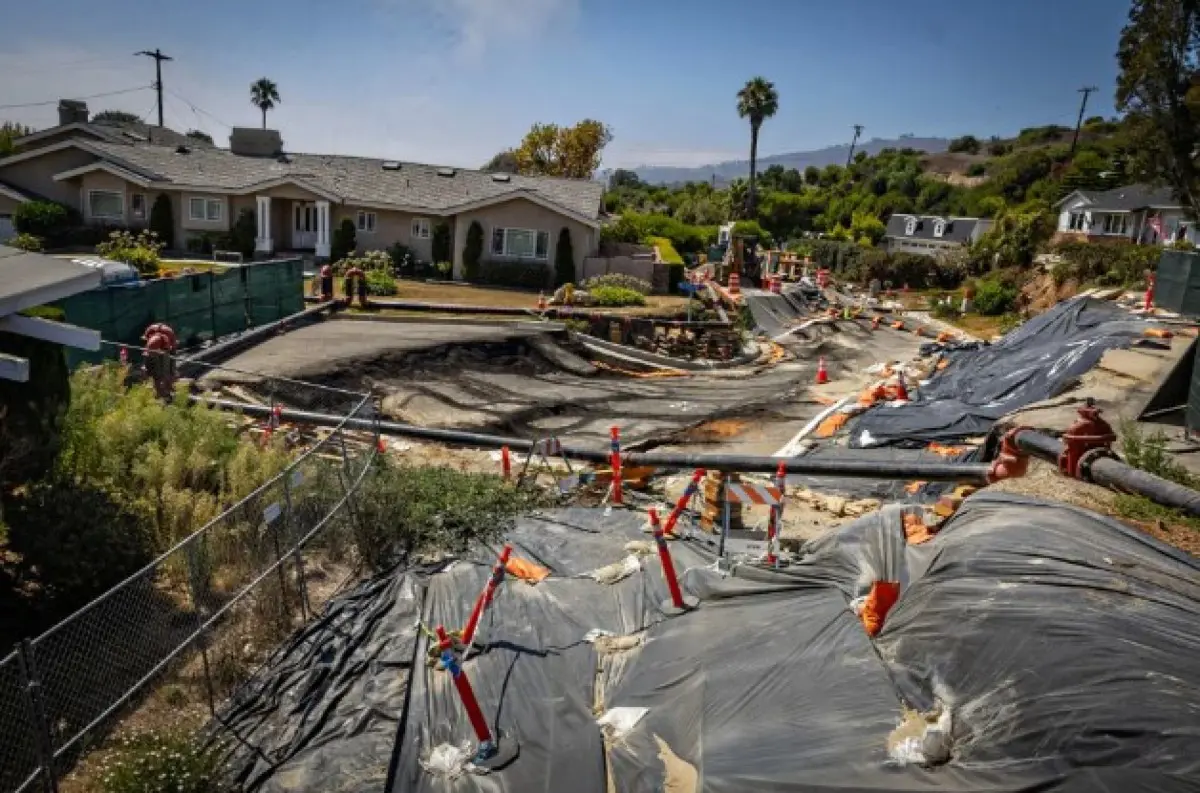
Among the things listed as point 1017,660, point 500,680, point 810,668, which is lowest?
point 500,680

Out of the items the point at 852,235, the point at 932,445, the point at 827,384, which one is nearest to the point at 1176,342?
the point at 932,445

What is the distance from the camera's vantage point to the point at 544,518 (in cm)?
1128

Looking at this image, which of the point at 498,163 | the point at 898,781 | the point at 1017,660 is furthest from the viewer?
the point at 498,163

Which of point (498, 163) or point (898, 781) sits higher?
point (498, 163)

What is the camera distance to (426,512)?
1108 cm

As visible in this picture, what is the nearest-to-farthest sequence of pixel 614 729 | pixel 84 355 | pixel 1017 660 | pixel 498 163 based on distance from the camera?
pixel 1017 660 → pixel 614 729 → pixel 84 355 → pixel 498 163

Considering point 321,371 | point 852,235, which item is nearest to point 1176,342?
point 321,371

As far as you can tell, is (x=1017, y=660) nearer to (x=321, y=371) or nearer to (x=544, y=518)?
(x=544, y=518)

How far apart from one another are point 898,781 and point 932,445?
12556mm

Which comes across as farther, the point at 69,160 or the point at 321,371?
the point at 69,160

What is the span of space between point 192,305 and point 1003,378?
19.4 metres

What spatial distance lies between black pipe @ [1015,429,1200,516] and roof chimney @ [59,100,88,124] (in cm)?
5021

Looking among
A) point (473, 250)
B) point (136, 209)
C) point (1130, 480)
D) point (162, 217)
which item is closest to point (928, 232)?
point (473, 250)

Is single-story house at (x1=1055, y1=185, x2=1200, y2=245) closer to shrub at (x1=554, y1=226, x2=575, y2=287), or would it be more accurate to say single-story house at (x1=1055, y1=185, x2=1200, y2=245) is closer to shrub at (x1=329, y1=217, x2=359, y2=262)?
shrub at (x1=554, y1=226, x2=575, y2=287)
